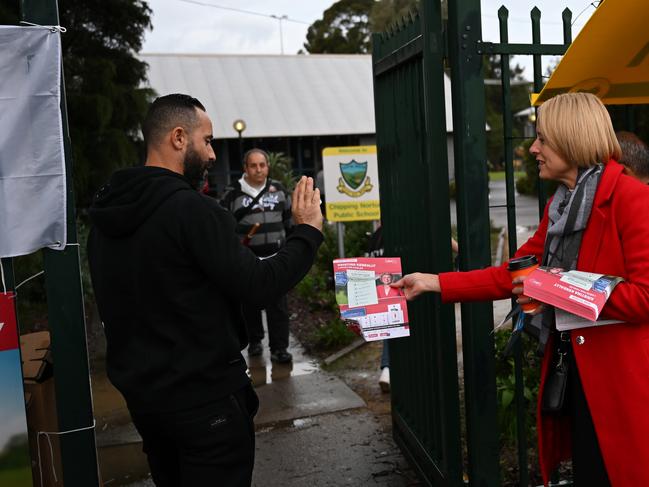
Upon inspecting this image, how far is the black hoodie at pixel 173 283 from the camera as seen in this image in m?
2.25

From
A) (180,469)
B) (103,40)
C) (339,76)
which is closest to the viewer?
(180,469)

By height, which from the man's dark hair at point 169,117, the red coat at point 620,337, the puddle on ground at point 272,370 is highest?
the man's dark hair at point 169,117

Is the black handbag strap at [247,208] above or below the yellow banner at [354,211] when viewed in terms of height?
above

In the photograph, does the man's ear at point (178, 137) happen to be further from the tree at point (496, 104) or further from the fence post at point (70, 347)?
the tree at point (496, 104)

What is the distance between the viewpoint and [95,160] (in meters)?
9.62

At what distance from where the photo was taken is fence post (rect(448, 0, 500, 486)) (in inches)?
120

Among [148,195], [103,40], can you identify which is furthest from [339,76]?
[148,195]

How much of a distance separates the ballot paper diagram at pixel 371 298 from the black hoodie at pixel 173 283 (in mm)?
308

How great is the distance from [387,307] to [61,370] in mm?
1448

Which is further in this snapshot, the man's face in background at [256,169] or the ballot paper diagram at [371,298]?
the man's face in background at [256,169]

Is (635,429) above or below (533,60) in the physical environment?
below

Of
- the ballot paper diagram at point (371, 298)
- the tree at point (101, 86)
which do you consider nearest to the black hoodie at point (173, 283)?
the ballot paper diagram at point (371, 298)

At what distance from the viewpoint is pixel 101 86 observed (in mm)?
9602

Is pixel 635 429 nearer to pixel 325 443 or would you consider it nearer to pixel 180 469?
pixel 180 469
